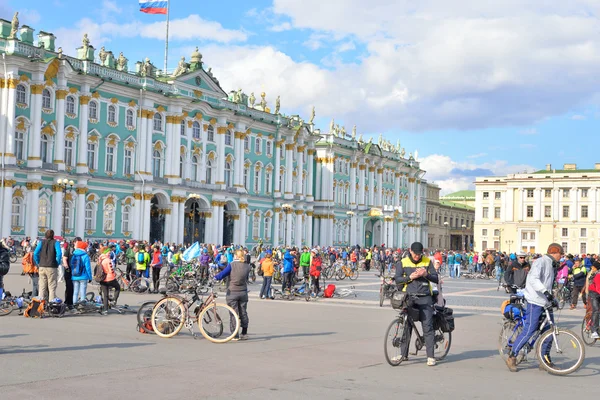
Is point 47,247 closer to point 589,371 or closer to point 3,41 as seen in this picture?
point 589,371

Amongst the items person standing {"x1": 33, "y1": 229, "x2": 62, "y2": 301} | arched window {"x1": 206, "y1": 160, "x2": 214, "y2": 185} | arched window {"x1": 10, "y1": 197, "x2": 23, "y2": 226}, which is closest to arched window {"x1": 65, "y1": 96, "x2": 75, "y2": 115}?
arched window {"x1": 10, "y1": 197, "x2": 23, "y2": 226}

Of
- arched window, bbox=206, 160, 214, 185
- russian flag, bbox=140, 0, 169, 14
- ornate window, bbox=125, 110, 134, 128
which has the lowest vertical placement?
arched window, bbox=206, 160, 214, 185

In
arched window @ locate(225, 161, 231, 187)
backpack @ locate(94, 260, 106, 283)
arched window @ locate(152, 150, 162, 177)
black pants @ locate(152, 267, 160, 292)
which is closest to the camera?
backpack @ locate(94, 260, 106, 283)

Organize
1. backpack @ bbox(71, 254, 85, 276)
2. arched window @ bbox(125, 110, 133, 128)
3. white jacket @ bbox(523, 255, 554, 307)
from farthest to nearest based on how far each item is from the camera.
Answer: arched window @ bbox(125, 110, 133, 128), backpack @ bbox(71, 254, 85, 276), white jacket @ bbox(523, 255, 554, 307)

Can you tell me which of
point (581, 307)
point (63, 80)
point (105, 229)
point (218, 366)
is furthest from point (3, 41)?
point (218, 366)

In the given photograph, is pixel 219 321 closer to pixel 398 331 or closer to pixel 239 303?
pixel 239 303

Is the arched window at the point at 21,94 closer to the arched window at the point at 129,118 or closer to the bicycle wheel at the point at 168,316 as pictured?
the arched window at the point at 129,118

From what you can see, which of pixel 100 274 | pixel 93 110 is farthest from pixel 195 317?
pixel 93 110

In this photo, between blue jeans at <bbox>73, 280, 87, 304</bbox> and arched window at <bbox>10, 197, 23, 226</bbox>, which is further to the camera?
arched window at <bbox>10, 197, 23, 226</bbox>

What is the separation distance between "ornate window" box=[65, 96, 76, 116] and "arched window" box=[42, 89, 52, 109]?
60.2 inches

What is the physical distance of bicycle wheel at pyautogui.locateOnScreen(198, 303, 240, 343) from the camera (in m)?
15.4

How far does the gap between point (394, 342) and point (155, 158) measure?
50.1 meters

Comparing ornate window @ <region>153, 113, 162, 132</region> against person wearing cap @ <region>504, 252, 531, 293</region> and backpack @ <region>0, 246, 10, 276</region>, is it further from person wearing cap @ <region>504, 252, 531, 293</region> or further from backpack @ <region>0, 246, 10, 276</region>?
backpack @ <region>0, 246, 10, 276</region>

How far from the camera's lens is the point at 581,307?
28.7 m
